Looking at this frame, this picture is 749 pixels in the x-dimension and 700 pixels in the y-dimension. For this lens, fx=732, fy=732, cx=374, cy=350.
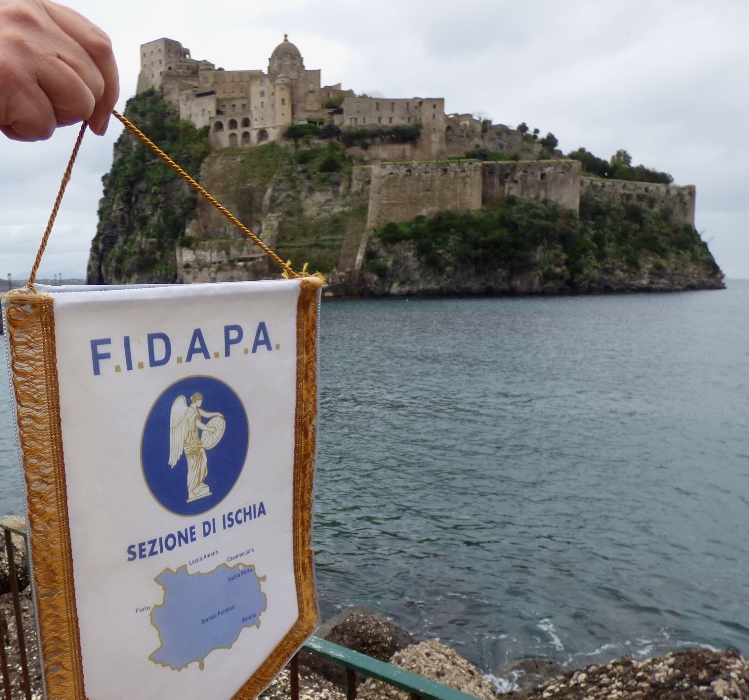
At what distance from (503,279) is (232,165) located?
25759 millimetres

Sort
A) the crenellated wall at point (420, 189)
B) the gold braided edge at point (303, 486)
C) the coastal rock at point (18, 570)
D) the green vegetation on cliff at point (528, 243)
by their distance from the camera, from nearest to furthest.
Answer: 1. the gold braided edge at point (303, 486)
2. the coastal rock at point (18, 570)
3. the green vegetation on cliff at point (528, 243)
4. the crenellated wall at point (420, 189)

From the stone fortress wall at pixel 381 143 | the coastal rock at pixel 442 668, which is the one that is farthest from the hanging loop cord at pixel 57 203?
the stone fortress wall at pixel 381 143

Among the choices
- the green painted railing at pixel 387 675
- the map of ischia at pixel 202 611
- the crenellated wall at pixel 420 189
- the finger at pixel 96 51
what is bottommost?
the green painted railing at pixel 387 675

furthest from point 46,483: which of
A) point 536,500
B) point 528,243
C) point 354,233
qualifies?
point 528,243

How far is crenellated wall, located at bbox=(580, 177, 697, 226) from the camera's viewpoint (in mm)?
65062

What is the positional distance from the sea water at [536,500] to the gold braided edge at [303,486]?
646cm

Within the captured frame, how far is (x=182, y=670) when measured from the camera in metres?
2.10

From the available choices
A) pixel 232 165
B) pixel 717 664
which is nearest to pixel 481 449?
pixel 717 664

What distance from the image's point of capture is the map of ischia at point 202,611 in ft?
6.73

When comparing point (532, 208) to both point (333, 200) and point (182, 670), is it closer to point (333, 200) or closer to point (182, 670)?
point (333, 200)

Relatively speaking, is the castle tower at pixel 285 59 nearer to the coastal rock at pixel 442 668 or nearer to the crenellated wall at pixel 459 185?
the crenellated wall at pixel 459 185

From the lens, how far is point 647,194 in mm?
68500

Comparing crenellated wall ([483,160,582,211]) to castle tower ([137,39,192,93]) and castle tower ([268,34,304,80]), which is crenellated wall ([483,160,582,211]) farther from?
castle tower ([137,39,192,93])

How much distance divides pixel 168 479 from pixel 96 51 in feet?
3.56
